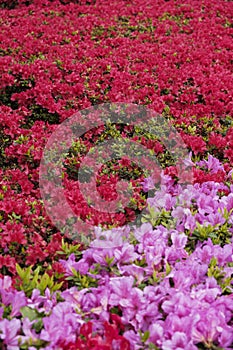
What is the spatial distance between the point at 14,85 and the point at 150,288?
333 cm

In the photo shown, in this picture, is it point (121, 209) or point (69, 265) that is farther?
point (121, 209)

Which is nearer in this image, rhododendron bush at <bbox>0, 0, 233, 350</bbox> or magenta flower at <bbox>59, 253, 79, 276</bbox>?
rhododendron bush at <bbox>0, 0, 233, 350</bbox>

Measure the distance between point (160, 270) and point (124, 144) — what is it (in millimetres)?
1518

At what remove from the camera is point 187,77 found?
16.8 feet

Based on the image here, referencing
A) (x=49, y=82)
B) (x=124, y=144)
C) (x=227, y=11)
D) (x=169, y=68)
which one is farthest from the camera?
(x=227, y=11)

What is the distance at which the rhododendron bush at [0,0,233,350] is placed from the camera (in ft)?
7.51

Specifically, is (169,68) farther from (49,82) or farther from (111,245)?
(111,245)

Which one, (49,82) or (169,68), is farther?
(169,68)

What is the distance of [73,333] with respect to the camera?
2.28 metres

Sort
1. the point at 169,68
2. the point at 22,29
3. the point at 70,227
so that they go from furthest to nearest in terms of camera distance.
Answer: the point at 22,29 → the point at 169,68 → the point at 70,227

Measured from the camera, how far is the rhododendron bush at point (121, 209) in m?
2.29

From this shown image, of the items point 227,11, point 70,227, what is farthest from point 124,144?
point 227,11

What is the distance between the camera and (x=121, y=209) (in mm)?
3197

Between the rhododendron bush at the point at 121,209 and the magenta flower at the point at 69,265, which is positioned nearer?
the rhododendron bush at the point at 121,209
